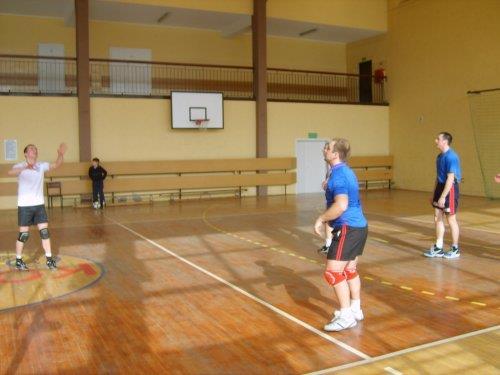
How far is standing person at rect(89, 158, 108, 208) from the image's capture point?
1536 centimetres

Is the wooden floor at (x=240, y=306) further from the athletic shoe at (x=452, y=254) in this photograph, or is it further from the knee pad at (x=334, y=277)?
the knee pad at (x=334, y=277)

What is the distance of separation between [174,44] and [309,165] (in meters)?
6.98

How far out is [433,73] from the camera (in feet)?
61.5

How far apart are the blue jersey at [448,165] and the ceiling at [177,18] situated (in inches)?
497

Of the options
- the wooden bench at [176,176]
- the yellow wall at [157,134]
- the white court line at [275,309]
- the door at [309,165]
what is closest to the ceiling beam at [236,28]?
the yellow wall at [157,134]

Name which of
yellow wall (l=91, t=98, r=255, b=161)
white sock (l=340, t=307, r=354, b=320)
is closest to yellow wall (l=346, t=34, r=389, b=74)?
yellow wall (l=91, t=98, r=255, b=161)

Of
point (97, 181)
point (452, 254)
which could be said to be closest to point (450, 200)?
point (452, 254)

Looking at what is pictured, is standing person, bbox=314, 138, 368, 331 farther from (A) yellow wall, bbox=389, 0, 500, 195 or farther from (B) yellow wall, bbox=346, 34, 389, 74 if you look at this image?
(B) yellow wall, bbox=346, 34, 389, 74

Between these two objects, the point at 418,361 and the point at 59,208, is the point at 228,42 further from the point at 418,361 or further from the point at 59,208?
the point at 418,361

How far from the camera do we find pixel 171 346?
4.29m

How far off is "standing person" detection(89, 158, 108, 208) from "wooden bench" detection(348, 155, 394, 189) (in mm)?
9430

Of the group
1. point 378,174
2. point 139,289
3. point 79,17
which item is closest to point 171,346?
point 139,289

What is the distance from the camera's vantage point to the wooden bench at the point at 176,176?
15883 millimetres

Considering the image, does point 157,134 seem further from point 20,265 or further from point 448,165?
point 448,165
